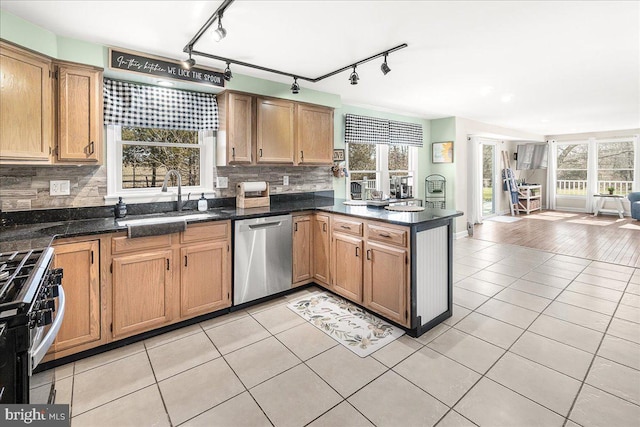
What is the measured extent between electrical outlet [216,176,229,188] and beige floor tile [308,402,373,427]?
2.45m

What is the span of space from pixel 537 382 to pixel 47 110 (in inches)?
147

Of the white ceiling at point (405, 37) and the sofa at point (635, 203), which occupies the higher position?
the white ceiling at point (405, 37)

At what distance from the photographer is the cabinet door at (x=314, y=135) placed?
3.79 meters

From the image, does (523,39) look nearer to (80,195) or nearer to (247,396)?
(247,396)

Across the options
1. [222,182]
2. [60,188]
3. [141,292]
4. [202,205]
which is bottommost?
[141,292]

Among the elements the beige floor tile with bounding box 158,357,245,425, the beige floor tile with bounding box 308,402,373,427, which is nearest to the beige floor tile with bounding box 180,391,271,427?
the beige floor tile with bounding box 158,357,245,425

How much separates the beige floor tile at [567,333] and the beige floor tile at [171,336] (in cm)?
280

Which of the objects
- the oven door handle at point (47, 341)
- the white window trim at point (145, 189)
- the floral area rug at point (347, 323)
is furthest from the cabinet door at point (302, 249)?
the oven door handle at point (47, 341)

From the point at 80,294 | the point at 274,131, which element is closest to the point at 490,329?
the point at 274,131

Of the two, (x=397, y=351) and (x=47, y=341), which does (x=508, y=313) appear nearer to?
(x=397, y=351)

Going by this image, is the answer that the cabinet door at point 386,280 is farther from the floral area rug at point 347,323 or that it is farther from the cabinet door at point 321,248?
the cabinet door at point 321,248

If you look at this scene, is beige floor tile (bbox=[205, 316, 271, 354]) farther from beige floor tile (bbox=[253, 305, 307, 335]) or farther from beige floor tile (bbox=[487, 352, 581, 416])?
beige floor tile (bbox=[487, 352, 581, 416])

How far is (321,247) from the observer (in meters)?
3.47

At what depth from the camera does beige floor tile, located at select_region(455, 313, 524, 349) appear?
252 centimetres
